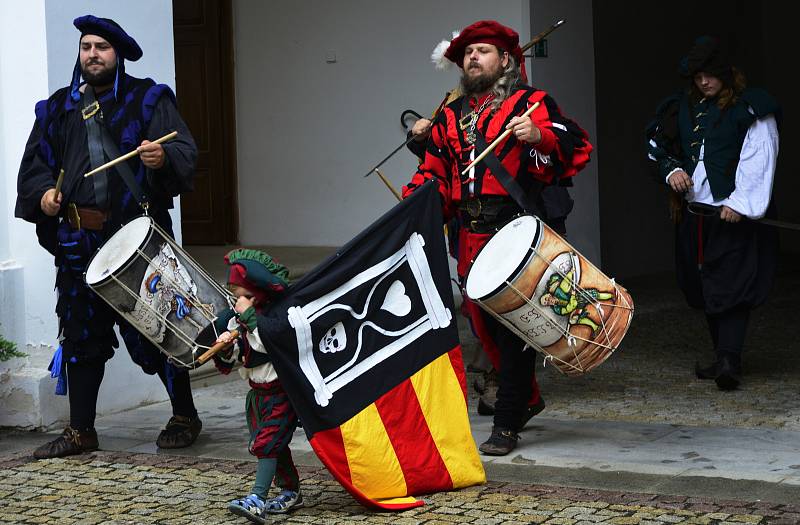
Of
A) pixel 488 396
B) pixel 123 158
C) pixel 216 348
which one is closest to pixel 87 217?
pixel 123 158

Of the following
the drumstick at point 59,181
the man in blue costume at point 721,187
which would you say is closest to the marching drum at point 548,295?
the drumstick at point 59,181

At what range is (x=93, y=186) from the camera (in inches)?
239

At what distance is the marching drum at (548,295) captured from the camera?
203 inches

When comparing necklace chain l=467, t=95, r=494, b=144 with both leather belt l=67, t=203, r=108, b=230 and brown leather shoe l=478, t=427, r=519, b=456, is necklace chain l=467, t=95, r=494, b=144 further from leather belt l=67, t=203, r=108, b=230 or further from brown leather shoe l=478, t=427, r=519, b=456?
leather belt l=67, t=203, r=108, b=230

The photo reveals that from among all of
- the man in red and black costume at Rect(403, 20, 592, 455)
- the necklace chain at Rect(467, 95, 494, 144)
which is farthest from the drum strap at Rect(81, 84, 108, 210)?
the necklace chain at Rect(467, 95, 494, 144)

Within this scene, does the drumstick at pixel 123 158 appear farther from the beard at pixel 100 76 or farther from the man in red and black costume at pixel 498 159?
the man in red and black costume at pixel 498 159

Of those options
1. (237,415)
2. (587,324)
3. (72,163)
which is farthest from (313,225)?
(587,324)

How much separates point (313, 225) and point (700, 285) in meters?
4.27

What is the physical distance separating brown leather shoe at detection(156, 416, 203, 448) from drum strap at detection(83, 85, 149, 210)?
101cm

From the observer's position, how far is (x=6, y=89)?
686 cm

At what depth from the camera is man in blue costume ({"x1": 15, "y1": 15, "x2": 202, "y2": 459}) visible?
6070 mm

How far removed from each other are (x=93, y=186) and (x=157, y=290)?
0.71m

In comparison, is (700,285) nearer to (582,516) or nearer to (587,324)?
(587,324)

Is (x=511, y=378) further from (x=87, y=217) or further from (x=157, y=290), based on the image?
(x=87, y=217)
